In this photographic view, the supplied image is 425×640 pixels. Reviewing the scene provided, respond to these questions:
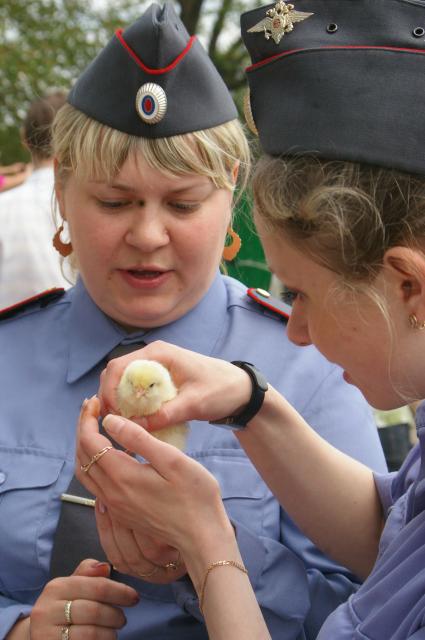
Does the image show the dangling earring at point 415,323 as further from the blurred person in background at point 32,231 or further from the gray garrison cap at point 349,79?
the blurred person in background at point 32,231

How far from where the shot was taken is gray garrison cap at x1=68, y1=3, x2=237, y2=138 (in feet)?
7.65

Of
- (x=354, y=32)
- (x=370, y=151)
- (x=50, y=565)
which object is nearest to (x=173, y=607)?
(x=50, y=565)

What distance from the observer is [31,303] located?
8.76ft

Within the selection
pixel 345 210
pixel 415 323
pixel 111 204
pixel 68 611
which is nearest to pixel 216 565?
pixel 68 611

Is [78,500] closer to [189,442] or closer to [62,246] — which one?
[189,442]

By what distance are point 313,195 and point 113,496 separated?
793 mm

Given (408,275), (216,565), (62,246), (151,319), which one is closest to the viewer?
(408,275)

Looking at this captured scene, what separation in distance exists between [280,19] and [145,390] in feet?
2.65

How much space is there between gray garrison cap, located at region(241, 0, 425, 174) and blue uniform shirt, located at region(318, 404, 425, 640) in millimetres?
574

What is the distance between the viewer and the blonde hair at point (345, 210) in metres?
1.50

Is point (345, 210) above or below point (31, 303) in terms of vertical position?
above

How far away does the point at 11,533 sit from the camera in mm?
2225

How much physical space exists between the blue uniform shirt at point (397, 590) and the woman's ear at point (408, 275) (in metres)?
0.33

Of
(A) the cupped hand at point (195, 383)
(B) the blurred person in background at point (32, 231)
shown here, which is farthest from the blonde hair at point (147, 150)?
(B) the blurred person in background at point (32, 231)
